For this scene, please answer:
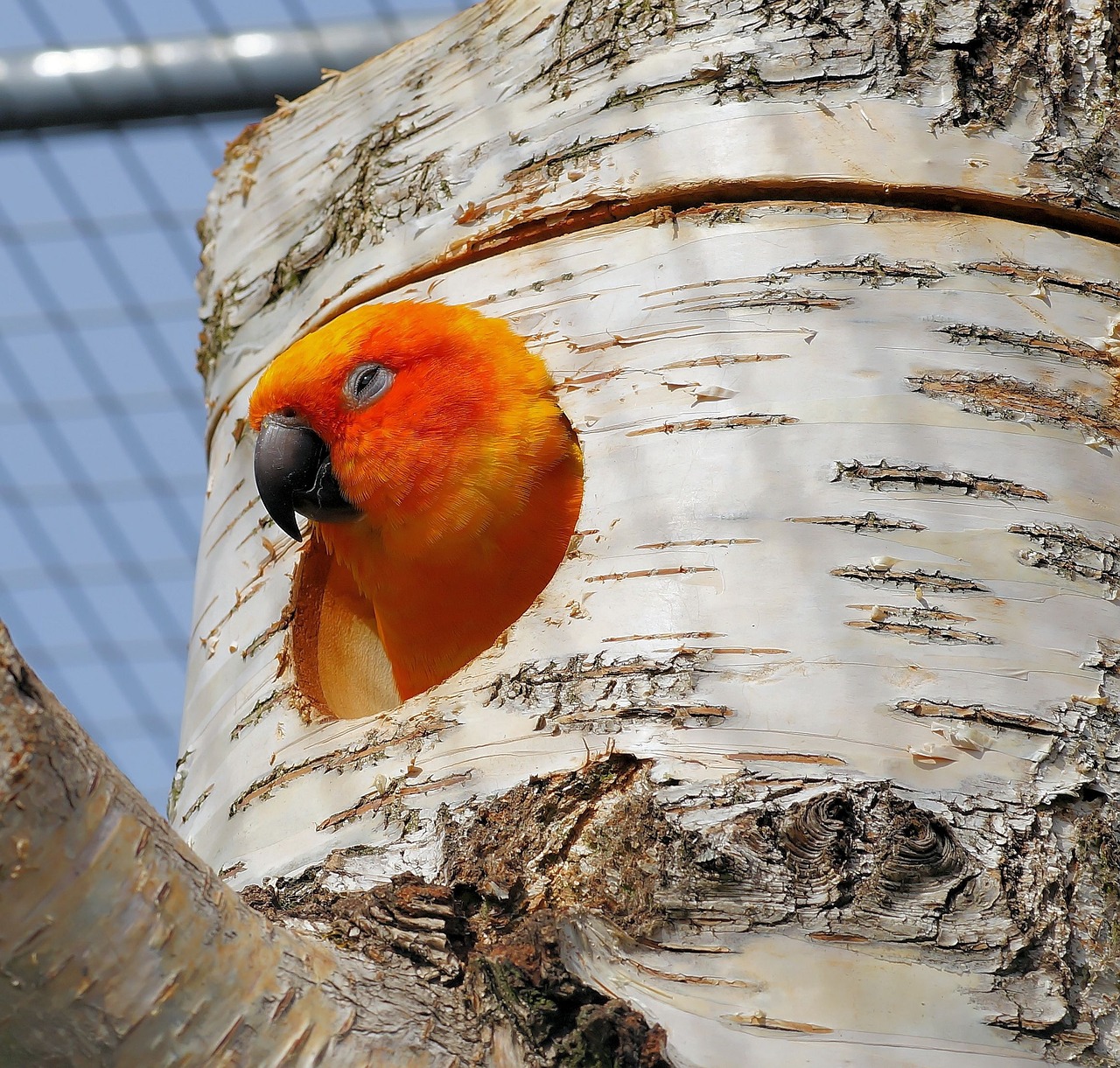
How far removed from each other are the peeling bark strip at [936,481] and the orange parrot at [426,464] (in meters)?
0.93

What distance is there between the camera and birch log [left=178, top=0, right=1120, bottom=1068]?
155 centimetres

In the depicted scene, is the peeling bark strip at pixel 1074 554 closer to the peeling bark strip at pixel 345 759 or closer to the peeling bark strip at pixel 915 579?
the peeling bark strip at pixel 915 579

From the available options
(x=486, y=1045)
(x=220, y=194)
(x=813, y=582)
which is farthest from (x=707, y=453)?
(x=220, y=194)

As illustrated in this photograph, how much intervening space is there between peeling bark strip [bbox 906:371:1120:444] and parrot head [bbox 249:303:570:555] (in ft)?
3.09

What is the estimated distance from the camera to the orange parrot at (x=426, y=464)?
111 inches

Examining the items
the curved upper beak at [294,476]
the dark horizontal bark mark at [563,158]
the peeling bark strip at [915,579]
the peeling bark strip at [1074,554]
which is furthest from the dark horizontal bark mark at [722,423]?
the curved upper beak at [294,476]

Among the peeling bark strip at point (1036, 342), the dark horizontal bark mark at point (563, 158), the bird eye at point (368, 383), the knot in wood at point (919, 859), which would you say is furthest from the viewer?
the bird eye at point (368, 383)

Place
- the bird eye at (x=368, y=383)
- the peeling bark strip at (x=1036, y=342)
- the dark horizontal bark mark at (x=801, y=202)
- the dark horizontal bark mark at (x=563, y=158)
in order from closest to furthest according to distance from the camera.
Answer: the peeling bark strip at (x=1036, y=342)
the dark horizontal bark mark at (x=801, y=202)
the dark horizontal bark mark at (x=563, y=158)
the bird eye at (x=368, y=383)

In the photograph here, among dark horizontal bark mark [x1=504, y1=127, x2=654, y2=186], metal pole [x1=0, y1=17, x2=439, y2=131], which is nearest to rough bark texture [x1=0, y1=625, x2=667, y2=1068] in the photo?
dark horizontal bark mark [x1=504, y1=127, x2=654, y2=186]

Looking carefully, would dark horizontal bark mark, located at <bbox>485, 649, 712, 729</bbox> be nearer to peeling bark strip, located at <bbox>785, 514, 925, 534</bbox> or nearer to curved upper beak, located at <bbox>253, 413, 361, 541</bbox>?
peeling bark strip, located at <bbox>785, 514, 925, 534</bbox>

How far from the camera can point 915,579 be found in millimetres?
1844

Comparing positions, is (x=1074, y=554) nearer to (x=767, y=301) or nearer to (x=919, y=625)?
(x=919, y=625)

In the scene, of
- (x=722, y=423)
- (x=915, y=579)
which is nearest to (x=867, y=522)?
(x=915, y=579)

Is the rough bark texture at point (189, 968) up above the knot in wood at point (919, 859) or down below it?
above
